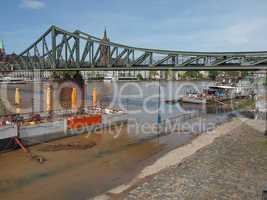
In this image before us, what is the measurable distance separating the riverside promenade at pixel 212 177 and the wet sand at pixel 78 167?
253 cm

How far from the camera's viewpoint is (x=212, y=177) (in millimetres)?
18375

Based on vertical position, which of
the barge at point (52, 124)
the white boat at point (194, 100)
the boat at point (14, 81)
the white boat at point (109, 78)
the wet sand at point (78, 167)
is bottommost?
the wet sand at point (78, 167)

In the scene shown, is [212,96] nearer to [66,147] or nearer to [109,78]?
[66,147]

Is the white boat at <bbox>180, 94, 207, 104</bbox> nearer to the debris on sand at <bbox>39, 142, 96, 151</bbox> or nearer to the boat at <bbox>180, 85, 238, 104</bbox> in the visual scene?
the boat at <bbox>180, 85, 238, 104</bbox>

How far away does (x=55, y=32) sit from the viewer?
96.9m

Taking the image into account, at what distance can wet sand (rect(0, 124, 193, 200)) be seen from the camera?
17.9m

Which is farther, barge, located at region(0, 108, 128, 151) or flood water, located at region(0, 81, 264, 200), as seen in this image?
barge, located at region(0, 108, 128, 151)

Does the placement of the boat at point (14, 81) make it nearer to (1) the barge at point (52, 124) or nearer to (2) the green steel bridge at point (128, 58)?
(2) the green steel bridge at point (128, 58)

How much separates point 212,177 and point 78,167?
376 inches

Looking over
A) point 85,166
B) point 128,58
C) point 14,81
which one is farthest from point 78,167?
point 14,81

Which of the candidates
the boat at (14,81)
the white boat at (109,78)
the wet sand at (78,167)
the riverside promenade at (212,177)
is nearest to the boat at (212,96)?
the wet sand at (78,167)

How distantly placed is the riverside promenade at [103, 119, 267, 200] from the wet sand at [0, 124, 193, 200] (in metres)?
2.53

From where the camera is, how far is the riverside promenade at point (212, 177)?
1566 centimetres

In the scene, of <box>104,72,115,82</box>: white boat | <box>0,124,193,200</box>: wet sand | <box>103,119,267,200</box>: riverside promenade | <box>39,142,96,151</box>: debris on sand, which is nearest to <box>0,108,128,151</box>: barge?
<box>0,124,193,200</box>: wet sand
